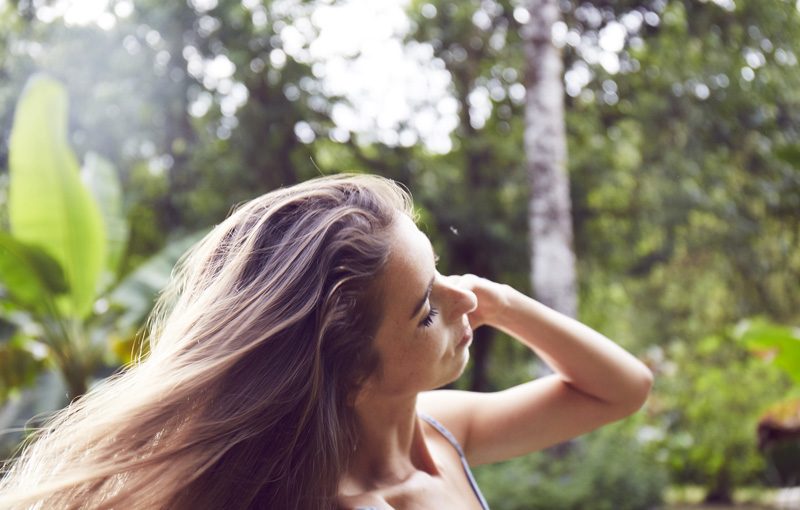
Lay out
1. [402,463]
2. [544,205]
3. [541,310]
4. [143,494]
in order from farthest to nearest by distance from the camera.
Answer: [544,205] → [541,310] → [402,463] → [143,494]

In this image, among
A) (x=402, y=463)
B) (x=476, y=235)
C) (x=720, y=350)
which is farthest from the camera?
(x=720, y=350)

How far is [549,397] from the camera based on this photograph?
4.25ft

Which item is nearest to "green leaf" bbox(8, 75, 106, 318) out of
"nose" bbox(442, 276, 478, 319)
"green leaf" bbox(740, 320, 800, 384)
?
"green leaf" bbox(740, 320, 800, 384)

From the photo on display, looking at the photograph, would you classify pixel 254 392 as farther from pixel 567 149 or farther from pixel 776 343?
pixel 567 149

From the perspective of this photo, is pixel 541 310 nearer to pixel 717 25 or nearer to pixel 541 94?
pixel 541 94

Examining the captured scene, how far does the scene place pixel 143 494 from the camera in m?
0.93

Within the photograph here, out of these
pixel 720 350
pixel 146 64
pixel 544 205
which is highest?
pixel 544 205

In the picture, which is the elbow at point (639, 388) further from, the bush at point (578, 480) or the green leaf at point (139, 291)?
the green leaf at point (139, 291)

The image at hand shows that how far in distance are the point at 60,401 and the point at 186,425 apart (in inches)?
196

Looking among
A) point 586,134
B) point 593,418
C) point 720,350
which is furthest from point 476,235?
point 593,418

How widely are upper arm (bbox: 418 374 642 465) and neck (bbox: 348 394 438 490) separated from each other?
0.16 metres

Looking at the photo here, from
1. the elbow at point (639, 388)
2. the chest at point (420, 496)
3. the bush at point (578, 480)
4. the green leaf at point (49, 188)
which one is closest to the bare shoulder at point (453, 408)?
the chest at point (420, 496)

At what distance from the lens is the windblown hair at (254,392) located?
94 centimetres

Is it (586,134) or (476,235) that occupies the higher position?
(586,134)
